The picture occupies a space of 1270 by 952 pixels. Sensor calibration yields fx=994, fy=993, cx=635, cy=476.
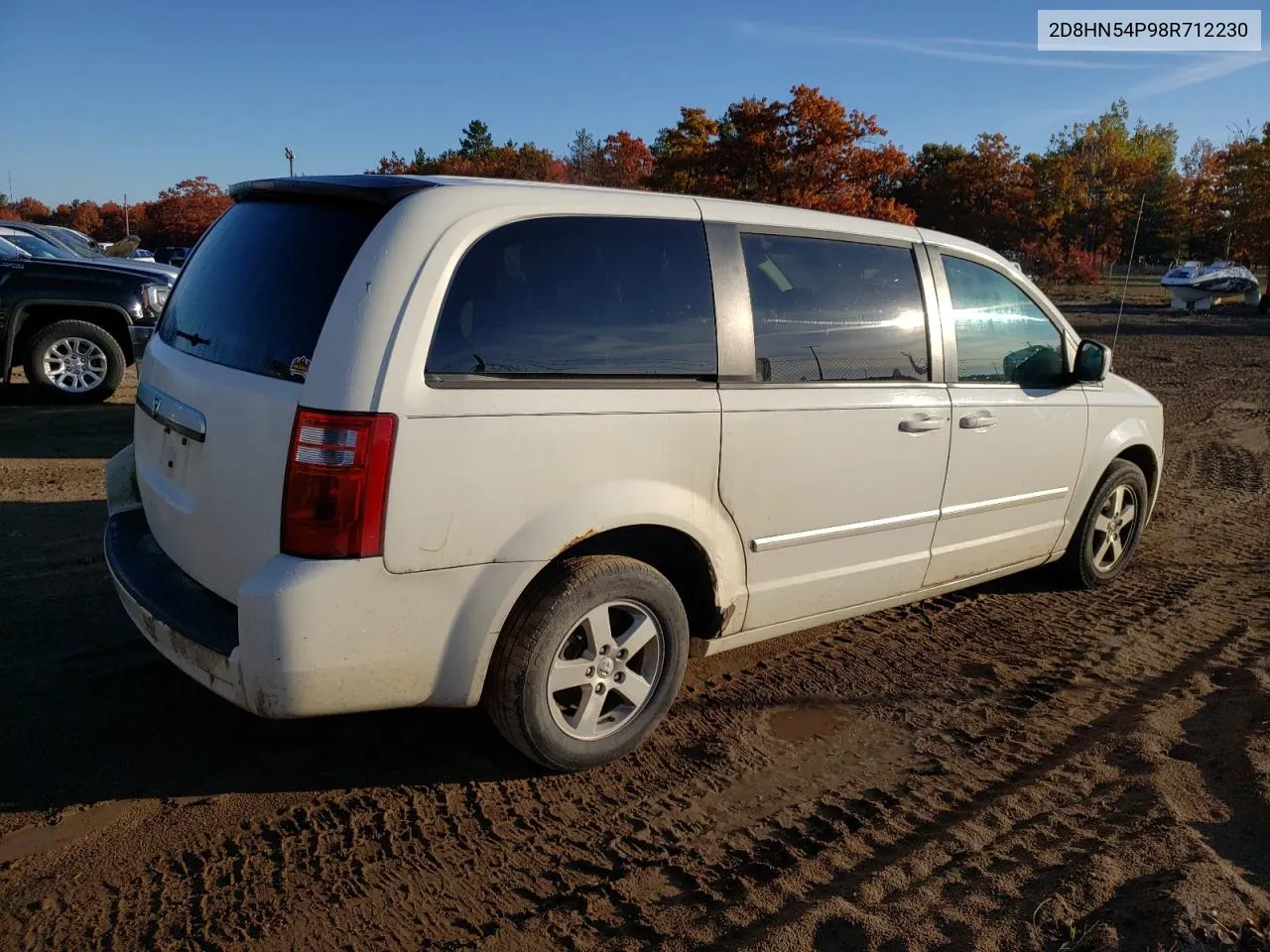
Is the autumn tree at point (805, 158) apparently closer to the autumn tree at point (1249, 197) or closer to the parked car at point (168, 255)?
→ the autumn tree at point (1249, 197)

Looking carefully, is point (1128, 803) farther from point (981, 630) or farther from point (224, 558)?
point (224, 558)

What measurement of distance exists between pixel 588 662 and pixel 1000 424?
234 cm

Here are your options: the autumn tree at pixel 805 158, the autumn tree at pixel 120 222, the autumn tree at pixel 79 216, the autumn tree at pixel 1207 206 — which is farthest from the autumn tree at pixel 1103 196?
the autumn tree at pixel 79 216

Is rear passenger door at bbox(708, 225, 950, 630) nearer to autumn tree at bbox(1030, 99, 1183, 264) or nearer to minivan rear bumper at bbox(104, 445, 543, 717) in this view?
minivan rear bumper at bbox(104, 445, 543, 717)

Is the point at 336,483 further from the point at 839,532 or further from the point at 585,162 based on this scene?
the point at 585,162

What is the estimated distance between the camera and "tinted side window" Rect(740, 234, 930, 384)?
3.70 metres

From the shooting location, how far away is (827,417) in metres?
3.77

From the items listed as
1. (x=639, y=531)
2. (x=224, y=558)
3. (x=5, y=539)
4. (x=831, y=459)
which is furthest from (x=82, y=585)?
(x=831, y=459)

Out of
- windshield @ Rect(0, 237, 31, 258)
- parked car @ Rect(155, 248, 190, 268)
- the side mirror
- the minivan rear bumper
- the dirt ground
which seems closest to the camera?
the dirt ground

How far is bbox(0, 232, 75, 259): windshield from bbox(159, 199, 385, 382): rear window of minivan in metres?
9.55

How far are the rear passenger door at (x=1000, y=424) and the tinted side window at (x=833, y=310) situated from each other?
0.82 feet

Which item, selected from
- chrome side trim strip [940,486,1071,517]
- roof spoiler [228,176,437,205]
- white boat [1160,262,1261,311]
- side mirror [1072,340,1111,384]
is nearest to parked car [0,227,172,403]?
roof spoiler [228,176,437,205]

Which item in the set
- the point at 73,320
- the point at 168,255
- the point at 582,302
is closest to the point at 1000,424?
the point at 582,302

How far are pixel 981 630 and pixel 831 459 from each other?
168 cm
